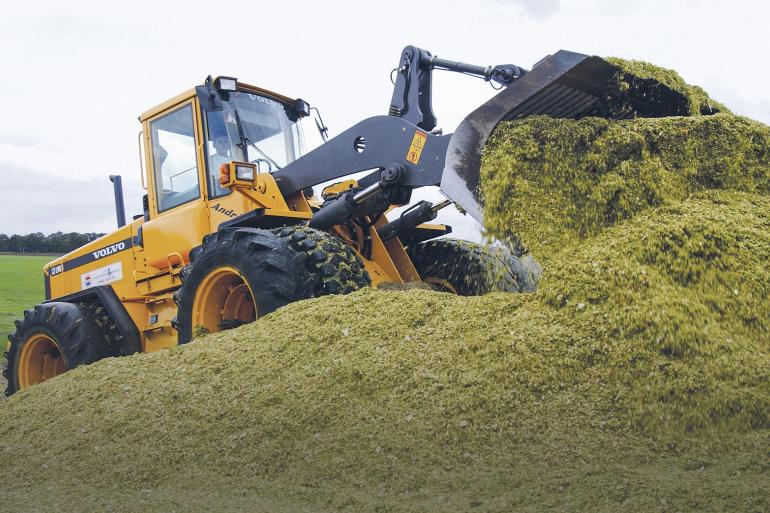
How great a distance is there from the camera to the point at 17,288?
24500 millimetres

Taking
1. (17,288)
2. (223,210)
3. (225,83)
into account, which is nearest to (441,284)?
(223,210)

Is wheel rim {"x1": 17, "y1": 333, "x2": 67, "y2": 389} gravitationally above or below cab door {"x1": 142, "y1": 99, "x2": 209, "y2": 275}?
below

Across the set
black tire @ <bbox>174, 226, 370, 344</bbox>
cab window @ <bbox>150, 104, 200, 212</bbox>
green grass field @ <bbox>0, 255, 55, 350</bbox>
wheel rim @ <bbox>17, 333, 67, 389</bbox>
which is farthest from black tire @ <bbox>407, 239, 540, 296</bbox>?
green grass field @ <bbox>0, 255, 55, 350</bbox>

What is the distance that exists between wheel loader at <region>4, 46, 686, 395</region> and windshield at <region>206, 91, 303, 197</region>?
0.04 feet

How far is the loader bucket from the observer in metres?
4.82

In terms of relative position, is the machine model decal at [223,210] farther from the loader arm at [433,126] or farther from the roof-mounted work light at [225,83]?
the roof-mounted work light at [225,83]

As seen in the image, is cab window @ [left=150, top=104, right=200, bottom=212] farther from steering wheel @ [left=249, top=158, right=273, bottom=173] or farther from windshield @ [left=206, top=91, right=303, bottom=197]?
steering wheel @ [left=249, top=158, right=273, bottom=173]

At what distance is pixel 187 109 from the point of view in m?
7.04

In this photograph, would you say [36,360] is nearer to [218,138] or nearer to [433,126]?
[218,138]

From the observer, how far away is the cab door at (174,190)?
22.7 ft

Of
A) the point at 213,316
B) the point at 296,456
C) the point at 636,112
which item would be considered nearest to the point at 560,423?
the point at 296,456

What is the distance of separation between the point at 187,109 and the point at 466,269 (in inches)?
115

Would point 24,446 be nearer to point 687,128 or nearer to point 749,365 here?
point 749,365

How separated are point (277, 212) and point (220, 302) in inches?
33.5
